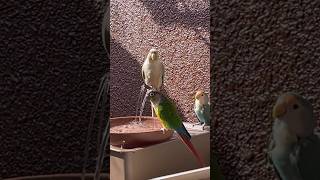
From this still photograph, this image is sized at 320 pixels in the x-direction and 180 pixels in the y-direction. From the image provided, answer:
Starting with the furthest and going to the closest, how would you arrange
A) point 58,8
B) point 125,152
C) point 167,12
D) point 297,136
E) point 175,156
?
1. point 167,12
2. point 175,156
3. point 125,152
4. point 58,8
5. point 297,136

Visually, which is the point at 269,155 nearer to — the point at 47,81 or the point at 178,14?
the point at 47,81

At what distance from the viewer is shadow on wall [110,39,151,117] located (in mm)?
2301

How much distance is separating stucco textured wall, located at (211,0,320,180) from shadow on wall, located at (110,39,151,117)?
5.33 ft

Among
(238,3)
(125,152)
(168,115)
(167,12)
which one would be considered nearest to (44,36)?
(238,3)

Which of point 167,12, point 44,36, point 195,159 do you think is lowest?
point 195,159

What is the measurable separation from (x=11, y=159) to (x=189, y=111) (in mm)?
1614

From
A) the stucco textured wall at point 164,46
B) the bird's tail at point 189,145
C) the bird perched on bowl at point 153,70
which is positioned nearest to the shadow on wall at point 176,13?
the stucco textured wall at point 164,46

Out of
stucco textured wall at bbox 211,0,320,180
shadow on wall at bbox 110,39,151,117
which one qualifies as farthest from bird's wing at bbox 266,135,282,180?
shadow on wall at bbox 110,39,151,117

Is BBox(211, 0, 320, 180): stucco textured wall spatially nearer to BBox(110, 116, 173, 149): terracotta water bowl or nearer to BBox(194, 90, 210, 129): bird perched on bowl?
BBox(110, 116, 173, 149): terracotta water bowl

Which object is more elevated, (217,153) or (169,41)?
(169,41)

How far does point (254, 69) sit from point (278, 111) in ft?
0.23

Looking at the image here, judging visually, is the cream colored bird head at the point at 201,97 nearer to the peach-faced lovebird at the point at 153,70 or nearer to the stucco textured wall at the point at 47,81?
the peach-faced lovebird at the point at 153,70

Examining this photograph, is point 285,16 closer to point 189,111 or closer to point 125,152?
point 125,152

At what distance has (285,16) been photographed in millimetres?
597
